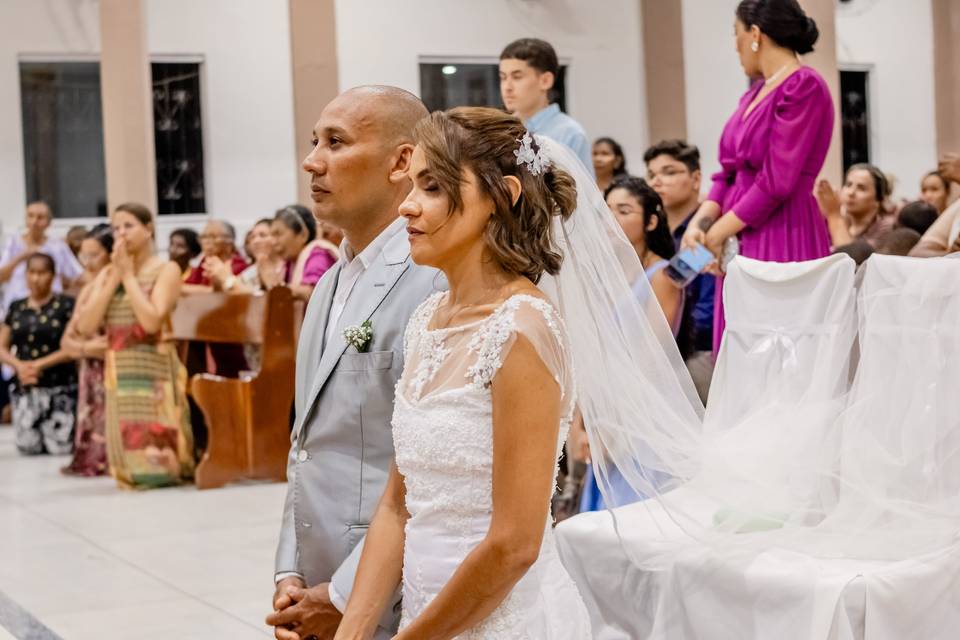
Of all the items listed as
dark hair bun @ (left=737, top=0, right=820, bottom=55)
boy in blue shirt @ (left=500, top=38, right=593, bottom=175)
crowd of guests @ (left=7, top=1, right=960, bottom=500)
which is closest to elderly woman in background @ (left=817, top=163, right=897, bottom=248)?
crowd of guests @ (left=7, top=1, right=960, bottom=500)

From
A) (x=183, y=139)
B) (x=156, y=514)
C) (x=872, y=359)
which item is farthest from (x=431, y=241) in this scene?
(x=183, y=139)

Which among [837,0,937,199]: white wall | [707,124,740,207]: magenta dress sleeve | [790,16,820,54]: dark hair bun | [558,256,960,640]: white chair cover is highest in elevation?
[837,0,937,199]: white wall

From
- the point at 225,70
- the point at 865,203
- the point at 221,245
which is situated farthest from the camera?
the point at 225,70

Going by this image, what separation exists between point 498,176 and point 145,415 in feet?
20.9

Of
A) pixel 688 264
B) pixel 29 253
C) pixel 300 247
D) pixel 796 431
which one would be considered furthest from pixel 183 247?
pixel 796 431

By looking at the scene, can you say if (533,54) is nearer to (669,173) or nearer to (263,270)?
(669,173)

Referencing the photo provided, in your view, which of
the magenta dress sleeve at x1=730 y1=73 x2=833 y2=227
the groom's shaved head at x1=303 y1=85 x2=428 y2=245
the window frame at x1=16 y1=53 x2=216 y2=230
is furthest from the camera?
the window frame at x1=16 y1=53 x2=216 y2=230

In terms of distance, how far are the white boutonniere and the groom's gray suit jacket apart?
0.04 feet

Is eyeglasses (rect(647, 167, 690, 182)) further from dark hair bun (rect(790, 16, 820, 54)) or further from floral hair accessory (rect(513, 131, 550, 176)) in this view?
floral hair accessory (rect(513, 131, 550, 176))

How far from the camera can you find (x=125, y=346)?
823cm

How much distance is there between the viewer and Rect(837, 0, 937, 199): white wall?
58.0 feet

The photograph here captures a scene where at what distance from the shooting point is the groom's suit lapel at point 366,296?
8.54ft

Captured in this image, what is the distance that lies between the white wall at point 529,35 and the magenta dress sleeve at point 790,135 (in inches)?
455

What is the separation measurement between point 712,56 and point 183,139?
6449mm
